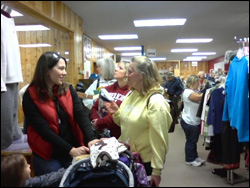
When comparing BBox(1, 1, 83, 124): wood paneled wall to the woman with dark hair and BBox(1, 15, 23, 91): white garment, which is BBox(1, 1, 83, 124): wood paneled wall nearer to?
the woman with dark hair

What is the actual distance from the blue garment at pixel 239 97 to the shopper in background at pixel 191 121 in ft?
3.33

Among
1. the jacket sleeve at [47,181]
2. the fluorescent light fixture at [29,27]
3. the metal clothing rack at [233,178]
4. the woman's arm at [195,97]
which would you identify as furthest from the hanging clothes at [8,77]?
the fluorescent light fixture at [29,27]

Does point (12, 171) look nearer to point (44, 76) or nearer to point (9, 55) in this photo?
point (9, 55)

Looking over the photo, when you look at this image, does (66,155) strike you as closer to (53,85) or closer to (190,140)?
(53,85)

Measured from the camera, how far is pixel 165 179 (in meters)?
3.12

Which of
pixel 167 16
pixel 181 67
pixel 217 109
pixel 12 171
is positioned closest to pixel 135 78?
pixel 12 171

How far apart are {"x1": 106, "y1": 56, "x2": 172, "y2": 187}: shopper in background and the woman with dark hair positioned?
0.84 feet

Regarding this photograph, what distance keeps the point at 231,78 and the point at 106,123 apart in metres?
1.50

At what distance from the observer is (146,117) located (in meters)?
1.52

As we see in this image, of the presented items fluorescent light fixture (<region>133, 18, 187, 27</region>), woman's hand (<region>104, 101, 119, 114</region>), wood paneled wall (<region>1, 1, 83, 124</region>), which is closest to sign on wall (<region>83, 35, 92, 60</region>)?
wood paneled wall (<region>1, 1, 83, 124</region>)

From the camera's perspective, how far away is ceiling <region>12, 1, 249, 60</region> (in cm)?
441

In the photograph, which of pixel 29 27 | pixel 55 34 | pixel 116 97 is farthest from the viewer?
pixel 29 27

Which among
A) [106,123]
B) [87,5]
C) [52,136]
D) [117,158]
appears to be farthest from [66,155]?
[87,5]

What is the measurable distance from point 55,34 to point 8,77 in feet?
12.0
